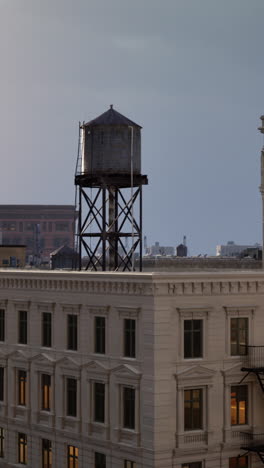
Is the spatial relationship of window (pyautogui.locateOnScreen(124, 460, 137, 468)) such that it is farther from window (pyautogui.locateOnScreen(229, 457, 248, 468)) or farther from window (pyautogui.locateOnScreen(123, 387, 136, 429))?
window (pyautogui.locateOnScreen(229, 457, 248, 468))

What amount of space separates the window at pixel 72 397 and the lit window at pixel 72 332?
169 centimetres

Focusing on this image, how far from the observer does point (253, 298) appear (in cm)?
4209

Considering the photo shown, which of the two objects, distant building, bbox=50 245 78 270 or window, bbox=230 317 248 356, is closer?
window, bbox=230 317 248 356

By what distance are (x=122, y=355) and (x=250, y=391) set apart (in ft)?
19.9

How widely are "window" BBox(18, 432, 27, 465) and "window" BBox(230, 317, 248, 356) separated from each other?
13.8 m

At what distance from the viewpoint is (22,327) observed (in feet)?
161

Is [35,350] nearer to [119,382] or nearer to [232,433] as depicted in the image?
[119,382]

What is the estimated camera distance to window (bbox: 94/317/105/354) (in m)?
43.0

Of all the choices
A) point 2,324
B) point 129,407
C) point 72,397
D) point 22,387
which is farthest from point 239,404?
point 2,324

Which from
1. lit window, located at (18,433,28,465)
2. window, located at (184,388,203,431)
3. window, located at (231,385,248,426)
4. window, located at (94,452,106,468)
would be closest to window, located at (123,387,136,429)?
window, located at (184,388,203,431)

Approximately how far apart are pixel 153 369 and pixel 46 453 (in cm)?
1061

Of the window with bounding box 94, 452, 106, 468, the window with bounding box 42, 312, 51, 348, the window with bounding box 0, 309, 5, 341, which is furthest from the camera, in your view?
the window with bounding box 0, 309, 5, 341

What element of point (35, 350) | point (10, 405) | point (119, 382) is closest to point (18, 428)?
point (10, 405)

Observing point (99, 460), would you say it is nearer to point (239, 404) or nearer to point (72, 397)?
point (72, 397)
